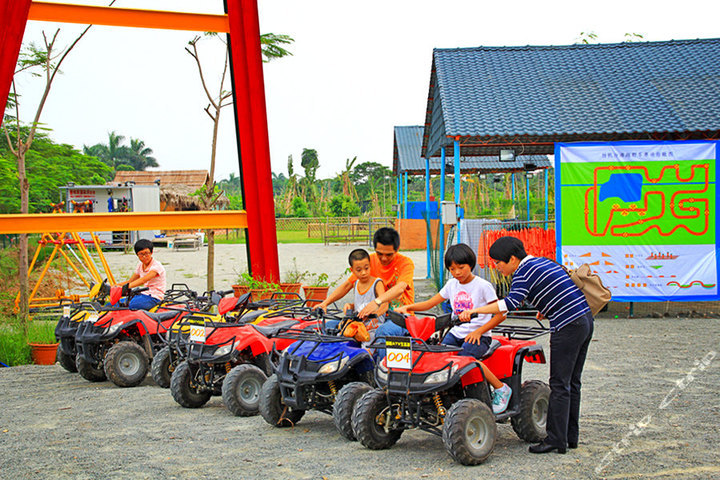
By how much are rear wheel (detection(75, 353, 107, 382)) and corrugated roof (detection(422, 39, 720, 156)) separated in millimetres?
7930

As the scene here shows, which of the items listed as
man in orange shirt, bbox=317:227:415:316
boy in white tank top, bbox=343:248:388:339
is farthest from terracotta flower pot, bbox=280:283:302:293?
boy in white tank top, bbox=343:248:388:339

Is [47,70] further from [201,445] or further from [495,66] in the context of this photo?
[201,445]

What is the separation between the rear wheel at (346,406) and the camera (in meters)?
5.83

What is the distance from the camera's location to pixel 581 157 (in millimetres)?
13906

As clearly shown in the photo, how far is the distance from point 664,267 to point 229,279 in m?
11.0

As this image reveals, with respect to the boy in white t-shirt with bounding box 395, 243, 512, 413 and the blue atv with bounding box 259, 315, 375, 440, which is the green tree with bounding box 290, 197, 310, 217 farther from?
the boy in white t-shirt with bounding box 395, 243, 512, 413

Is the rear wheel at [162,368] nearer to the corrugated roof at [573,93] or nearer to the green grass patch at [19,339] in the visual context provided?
the green grass patch at [19,339]

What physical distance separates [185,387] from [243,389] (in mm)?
700

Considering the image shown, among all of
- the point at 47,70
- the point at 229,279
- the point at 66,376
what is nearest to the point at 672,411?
the point at 66,376

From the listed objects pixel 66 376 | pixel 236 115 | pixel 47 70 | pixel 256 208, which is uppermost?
pixel 47 70

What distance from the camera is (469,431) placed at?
5.27 metres

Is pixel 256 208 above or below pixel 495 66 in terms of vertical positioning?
below

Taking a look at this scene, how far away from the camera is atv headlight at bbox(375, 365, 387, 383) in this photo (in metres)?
5.51

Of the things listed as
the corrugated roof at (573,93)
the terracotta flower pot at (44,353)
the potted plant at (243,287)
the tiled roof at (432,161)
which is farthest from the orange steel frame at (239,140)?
the tiled roof at (432,161)
